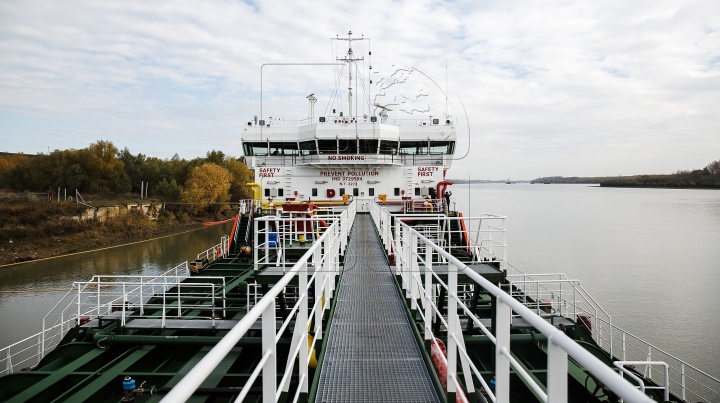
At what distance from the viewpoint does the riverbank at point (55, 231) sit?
31125mm

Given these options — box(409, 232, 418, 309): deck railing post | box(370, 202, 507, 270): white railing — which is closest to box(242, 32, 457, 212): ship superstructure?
box(370, 202, 507, 270): white railing

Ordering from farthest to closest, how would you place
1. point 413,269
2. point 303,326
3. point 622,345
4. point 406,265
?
1. point 622,345
2. point 406,265
3. point 413,269
4. point 303,326

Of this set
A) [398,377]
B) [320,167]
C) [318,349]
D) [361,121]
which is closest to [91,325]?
[318,349]

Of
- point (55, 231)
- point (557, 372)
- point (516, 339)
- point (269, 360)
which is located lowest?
point (55, 231)

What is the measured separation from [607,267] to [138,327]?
84.5 feet

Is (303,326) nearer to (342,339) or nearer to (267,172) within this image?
(342,339)

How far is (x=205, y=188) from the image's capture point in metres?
56.4

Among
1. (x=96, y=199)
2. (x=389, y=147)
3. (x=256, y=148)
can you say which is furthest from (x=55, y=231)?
(x=389, y=147)

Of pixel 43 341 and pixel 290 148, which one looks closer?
pixel 43 341

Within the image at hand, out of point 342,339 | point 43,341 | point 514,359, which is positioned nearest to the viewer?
point 514,359

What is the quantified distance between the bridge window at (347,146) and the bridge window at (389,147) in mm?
1330

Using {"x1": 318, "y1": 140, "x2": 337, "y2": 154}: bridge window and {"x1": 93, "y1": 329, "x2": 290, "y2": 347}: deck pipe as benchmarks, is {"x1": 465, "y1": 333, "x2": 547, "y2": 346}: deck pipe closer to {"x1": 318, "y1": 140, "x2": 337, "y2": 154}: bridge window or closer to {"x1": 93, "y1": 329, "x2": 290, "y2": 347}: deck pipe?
{"x1": 93, "y1": 329, "x2": 290, "y2": 347}: deck pipe

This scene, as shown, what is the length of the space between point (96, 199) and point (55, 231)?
1496 centimetres

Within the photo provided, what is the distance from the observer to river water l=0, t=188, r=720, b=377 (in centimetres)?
1619
